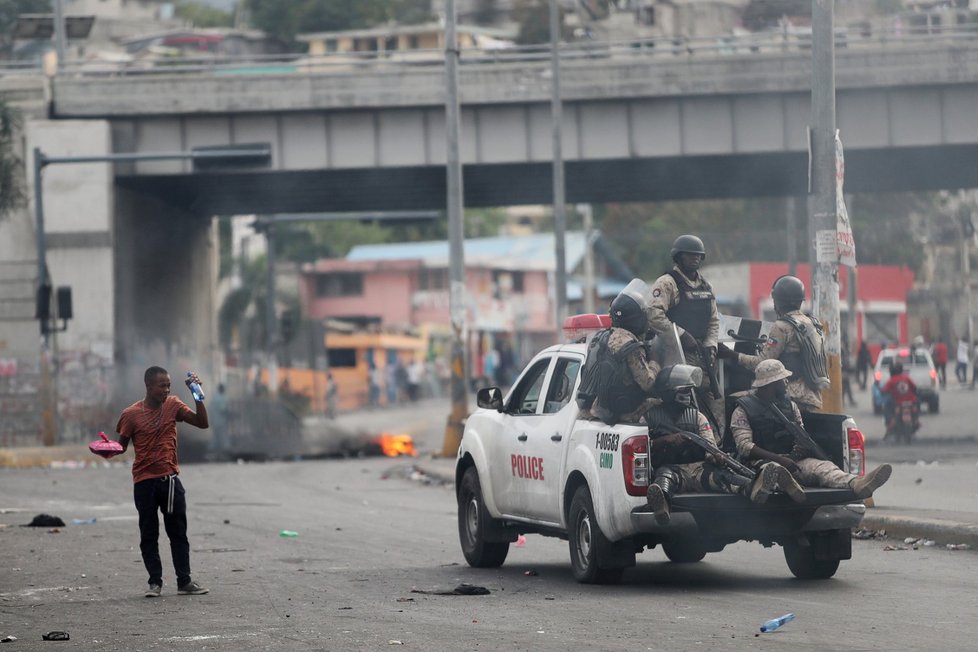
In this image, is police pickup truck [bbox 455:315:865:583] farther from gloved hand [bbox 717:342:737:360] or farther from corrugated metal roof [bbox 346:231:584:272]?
corrugated metal roof [bbox 346:231:584:272]

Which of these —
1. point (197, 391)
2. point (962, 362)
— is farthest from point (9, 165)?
point (962, 362)

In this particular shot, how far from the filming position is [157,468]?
11.4 metres

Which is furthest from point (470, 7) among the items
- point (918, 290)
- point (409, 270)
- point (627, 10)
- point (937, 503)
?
point (937, 503)

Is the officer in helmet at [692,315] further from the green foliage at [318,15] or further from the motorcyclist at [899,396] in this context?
the green foliage at [318,15]

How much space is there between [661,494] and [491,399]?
2787mm

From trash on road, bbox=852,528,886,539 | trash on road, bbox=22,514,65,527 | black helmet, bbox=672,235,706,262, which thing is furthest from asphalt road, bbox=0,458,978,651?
black helmet, bbox=672,235,706,262

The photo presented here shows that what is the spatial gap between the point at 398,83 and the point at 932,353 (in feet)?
64.4

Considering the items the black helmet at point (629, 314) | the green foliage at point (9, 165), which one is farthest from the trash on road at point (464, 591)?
the green foliage at point (9, 165)

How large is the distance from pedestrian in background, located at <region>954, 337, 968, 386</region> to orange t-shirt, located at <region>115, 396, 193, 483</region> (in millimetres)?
40453

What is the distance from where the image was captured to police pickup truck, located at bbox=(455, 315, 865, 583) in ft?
36.1

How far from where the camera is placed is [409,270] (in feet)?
281

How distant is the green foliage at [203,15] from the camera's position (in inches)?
4791

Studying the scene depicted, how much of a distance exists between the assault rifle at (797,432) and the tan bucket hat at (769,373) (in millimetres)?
171

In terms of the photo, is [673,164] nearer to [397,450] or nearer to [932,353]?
[397,450]
